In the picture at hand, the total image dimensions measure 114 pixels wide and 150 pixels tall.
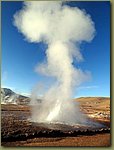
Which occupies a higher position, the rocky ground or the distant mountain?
the distant mountain

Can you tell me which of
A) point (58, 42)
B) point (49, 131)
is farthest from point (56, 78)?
point (49, 131)

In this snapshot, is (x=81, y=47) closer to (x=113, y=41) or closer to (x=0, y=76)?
(x=113, y=41)

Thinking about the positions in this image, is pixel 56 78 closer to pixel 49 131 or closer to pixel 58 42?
pixel 58 42

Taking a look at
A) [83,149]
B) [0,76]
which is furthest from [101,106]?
[0,76]

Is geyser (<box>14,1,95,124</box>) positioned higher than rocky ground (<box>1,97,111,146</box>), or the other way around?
geyser (<box>14,1,95,124</box>)
